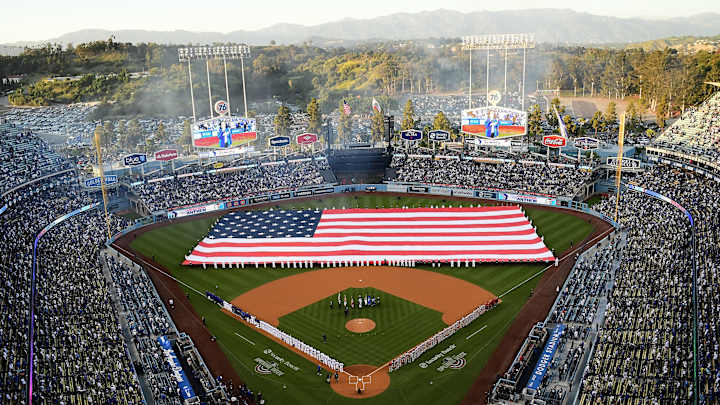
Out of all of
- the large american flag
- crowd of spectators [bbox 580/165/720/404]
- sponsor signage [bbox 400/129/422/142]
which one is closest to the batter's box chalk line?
crowd of spectators [bbox 580/165/720/404]

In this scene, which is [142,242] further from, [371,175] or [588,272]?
[588,272]

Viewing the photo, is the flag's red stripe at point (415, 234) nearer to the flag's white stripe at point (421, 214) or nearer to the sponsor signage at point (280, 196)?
the flag's white stripe at point (421, 214)

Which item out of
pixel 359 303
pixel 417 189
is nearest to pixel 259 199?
pixel 417 189

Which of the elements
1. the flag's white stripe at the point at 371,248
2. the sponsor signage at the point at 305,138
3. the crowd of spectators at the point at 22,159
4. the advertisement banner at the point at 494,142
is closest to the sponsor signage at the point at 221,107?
the sponsor signage at the point at 305,138

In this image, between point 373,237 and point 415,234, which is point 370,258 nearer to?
point 373,237

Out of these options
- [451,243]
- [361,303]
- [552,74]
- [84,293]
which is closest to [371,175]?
[451,243]
